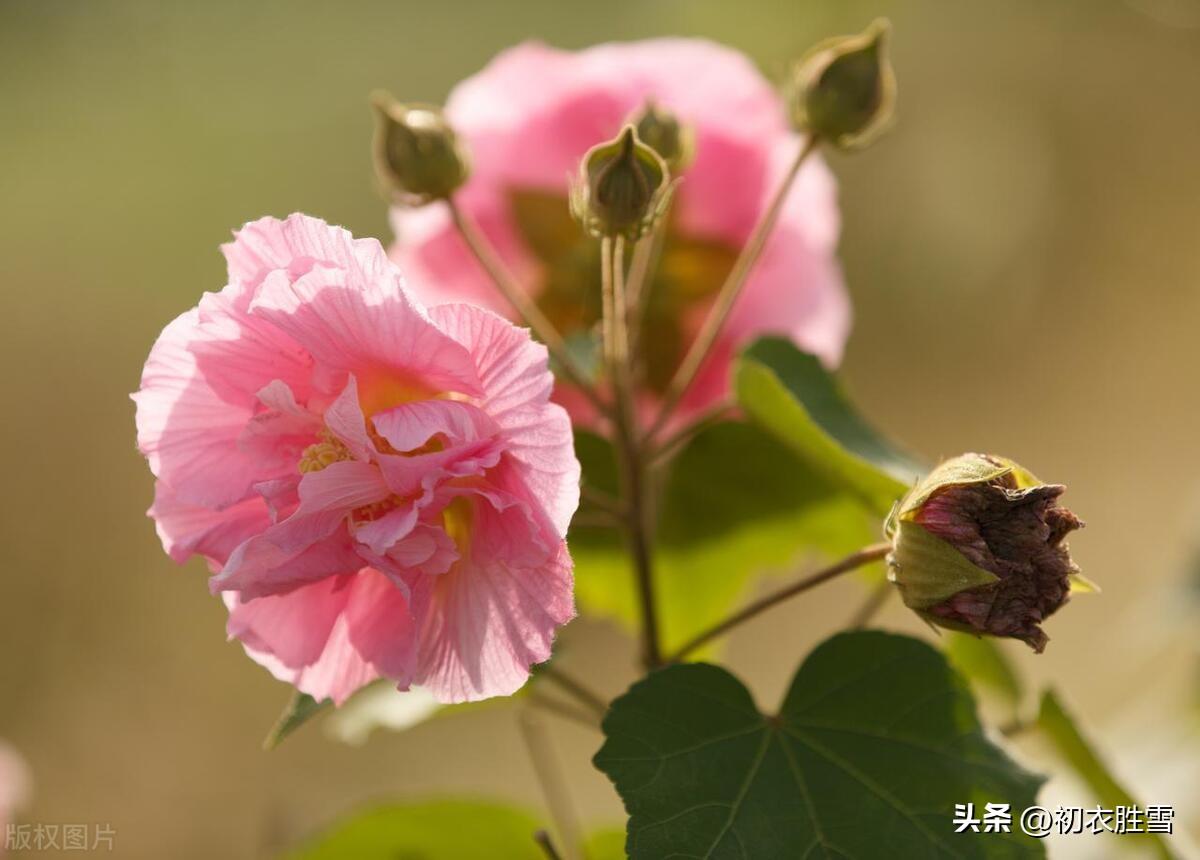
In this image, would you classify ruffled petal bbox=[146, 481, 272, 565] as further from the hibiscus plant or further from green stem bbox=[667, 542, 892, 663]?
green stem bbox=[667, 542, 892, 663]

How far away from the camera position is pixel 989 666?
Result: 0.78 m

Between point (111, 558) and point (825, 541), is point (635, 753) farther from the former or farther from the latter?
point (111, 558)

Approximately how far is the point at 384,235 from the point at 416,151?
9.32ft

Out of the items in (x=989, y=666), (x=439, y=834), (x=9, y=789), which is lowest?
(x=9, y=789)

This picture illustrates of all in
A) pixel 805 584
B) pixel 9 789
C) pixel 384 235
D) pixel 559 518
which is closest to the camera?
pixel 559 518

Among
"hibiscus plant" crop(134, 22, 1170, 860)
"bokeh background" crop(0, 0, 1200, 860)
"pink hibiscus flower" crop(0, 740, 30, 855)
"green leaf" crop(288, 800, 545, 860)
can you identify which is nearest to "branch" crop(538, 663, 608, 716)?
"hibiscus plant" crop(134, 22, 1170, 860)

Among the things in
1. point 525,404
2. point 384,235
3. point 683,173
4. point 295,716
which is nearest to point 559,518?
point 525,404

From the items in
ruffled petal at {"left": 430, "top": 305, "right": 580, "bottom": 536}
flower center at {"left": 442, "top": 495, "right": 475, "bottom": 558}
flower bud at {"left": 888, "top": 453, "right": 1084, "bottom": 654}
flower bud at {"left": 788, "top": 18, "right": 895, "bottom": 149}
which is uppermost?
flower bud at {"left": 788, "top": 18, "right": 895, "bottom": 149}

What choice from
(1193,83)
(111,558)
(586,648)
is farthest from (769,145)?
(1193,83)

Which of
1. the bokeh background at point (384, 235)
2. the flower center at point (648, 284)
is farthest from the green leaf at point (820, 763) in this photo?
the bokeh background at point (384, 235)

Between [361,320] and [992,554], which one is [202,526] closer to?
[361,320]

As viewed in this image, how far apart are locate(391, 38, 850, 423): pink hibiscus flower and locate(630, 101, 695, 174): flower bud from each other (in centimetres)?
12

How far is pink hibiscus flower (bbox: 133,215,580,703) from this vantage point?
45 cm

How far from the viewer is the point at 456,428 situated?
463 mm
